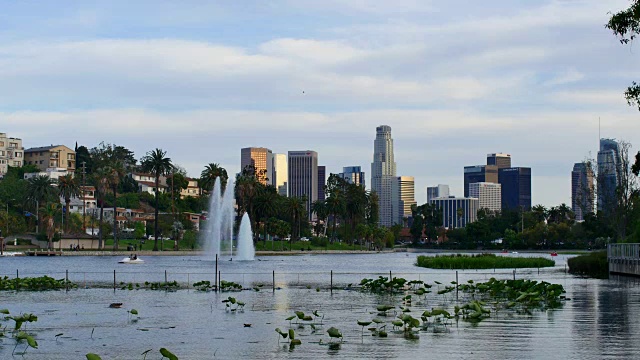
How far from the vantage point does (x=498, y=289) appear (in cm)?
5812

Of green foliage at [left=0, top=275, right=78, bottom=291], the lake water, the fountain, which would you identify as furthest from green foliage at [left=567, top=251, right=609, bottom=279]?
the fountain

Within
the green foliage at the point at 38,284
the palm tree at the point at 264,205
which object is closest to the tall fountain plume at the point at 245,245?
the palm tree at the point at 264,205

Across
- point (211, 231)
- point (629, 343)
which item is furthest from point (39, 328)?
point (211, 231)

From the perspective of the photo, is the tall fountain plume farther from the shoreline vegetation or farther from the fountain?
the shoreline vegetation

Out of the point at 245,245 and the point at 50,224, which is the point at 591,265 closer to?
the point at 245,245

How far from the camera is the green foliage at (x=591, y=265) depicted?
294ft

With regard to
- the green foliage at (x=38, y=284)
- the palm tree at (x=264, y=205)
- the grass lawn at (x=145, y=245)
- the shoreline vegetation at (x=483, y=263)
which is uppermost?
the palm tree at (x=264, y=205)

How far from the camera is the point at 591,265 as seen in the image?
302ft

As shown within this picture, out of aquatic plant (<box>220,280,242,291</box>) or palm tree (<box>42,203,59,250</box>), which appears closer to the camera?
aquatic plant (<box>220,280,242,291</box>)

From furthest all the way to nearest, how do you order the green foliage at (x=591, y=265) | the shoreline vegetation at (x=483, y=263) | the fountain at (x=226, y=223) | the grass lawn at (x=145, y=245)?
1. the grass lawn at (x=145, y=245)
2. the fountain at (x=226, y=223)
3. the shoreline vegetation at (x=483, y=263)
4. the green foliage at (x=591, y=265)

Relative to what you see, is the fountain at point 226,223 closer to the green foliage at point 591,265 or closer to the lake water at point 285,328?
the green foliage at point 591,265

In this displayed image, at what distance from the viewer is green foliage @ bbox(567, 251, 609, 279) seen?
89500mm

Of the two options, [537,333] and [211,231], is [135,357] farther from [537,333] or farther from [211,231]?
[211,231]

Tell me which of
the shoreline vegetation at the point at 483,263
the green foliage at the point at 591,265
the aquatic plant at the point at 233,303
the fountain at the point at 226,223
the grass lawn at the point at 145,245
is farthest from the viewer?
the grass lawn at the point at 145,245
